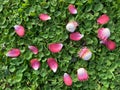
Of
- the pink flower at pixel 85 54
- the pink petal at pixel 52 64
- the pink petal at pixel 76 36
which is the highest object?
the pink petal at pixel 76 36

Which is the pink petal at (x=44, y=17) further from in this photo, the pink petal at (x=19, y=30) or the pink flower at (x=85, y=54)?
the pink flower at (x=85, y=54)

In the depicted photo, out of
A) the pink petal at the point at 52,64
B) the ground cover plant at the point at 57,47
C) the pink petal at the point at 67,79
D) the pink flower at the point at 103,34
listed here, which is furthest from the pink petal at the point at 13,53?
the pink flower at the point at 103,34

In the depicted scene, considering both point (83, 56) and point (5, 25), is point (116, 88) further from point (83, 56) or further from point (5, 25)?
point (5, 25)

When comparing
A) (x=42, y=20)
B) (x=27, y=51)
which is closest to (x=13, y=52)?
(x=27, y=51)

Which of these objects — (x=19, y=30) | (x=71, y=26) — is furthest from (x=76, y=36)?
(x=19, y=30)

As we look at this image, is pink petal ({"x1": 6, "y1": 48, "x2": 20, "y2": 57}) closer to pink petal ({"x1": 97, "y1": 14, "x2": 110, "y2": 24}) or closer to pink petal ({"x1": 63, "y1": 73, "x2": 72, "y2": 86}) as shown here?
pink petal ({"x1": 63, "y1": 73, "x2": 72, "y2": 86})

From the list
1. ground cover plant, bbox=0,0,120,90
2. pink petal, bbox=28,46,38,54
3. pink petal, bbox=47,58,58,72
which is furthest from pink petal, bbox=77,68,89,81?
pink petal, bbox=28,46,38,54

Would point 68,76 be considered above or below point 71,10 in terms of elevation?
below

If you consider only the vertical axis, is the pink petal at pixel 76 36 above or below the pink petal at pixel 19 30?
below
